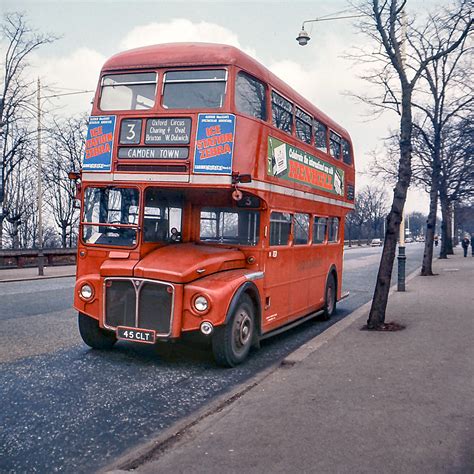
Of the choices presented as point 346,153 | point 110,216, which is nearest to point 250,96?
point 110,216

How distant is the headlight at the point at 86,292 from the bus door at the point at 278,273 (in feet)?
7.97

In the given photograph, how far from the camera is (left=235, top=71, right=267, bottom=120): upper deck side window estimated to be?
293 inches

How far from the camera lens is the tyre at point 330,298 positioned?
38.8 ft

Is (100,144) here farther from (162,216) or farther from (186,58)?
(186,58)

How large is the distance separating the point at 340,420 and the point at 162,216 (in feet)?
12.8

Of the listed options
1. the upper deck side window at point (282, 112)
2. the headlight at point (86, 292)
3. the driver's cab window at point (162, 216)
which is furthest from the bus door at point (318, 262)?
the headlight at point (86, 292)

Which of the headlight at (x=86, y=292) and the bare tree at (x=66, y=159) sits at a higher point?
the bare tree at (x=66, y=159)

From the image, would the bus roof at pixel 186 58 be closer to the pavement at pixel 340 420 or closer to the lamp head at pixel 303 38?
the pavement at pixel 340 420

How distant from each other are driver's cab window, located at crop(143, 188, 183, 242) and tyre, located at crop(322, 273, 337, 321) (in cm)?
475

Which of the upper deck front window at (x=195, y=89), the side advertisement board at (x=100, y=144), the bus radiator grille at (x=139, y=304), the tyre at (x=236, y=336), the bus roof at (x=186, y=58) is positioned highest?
the bus roof at (x=186, y=58)

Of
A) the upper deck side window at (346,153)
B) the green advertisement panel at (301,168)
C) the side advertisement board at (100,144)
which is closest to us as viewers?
the side advertisement board at (100,144)

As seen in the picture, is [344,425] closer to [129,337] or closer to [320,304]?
[129,337]

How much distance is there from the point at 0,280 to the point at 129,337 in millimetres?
14278

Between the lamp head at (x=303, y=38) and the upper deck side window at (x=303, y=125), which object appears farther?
the lamp head at (x=303, y=38)
